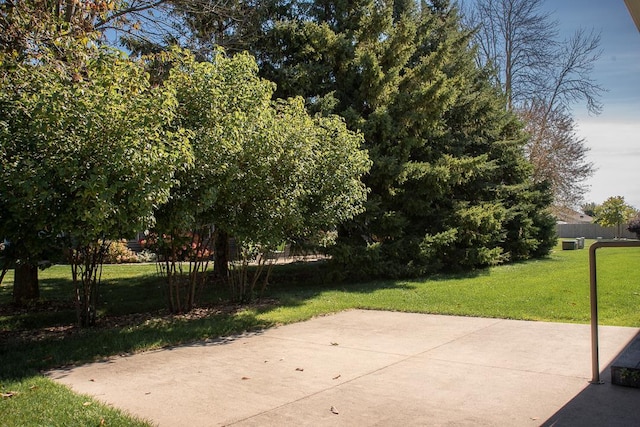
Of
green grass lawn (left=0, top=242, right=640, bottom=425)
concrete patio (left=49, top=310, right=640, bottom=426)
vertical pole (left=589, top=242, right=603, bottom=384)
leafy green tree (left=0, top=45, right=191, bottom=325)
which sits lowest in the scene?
concrete patio (left=49, top=310, right=640, bottom=426)

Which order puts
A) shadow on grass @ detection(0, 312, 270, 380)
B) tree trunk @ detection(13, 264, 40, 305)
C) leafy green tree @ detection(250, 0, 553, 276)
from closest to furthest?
shadow on grass @ detection(0, 312, 270, 380) → tree trunk @ detection(13, 264, 40, 305) → leafy green tree @ detection(250, 0, 553, 276)

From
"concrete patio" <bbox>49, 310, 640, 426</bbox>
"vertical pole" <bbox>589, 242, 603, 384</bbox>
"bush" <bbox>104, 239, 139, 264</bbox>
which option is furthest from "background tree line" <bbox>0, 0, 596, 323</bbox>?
"bush" <bbox>104, 239, 139, 264</bbox>

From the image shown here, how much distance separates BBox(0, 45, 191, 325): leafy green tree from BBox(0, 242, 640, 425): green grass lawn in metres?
1.59

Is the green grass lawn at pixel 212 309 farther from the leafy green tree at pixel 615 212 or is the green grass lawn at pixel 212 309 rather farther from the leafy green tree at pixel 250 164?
the leafy green tree at pixel 615 212

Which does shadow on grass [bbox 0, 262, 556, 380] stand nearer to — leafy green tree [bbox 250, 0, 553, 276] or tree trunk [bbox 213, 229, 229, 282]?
leafy green tree [bbox 250, 0, 553, 276]

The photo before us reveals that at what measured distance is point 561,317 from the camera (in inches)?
353

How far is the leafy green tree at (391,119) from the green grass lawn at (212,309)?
1.00m

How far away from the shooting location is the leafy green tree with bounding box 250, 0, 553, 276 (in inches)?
576

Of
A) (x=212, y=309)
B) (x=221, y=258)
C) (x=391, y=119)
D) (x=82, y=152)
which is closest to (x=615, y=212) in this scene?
(x=391, y=119)

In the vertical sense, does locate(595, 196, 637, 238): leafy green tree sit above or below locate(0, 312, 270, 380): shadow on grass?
above

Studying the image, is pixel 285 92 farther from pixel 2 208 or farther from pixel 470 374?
pixel 470 374

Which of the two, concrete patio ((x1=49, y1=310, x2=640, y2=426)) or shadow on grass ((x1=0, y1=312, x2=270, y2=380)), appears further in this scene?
shadow on grass ((x1=0, y1=312, x2=270, y2=380))

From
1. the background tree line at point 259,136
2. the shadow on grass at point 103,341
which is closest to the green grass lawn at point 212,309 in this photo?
the shadow on grass at point 103,341

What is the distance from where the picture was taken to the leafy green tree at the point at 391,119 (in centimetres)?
1462
